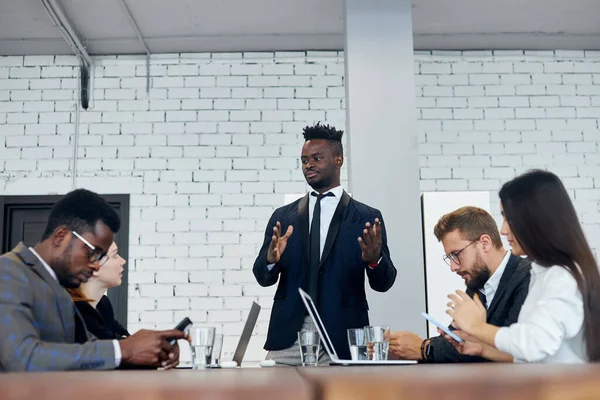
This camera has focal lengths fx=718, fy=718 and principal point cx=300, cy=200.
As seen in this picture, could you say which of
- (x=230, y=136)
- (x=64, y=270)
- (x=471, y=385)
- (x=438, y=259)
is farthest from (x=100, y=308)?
(x=230, y=136)

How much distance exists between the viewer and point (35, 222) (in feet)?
17.3

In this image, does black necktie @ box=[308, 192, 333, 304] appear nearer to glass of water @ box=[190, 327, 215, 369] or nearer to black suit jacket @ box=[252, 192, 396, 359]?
black suit jacket @ box=[252, 192, 396, 359]

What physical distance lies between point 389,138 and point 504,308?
1960mm

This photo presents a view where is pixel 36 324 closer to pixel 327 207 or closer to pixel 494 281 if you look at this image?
pixel 494 281

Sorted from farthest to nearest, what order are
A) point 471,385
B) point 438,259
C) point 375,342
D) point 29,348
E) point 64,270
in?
point 438,259 → point 375,342 → point 64,270 → point 29,348 → point 471,385

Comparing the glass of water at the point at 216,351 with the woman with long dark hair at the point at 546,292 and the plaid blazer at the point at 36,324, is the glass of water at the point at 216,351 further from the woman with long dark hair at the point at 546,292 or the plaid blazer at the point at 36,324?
the woman with long dark hair at the point at 546,292

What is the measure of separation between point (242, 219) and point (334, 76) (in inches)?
50.4

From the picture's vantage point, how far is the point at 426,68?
5.42 metres

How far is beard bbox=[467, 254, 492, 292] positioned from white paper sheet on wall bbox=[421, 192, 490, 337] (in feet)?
5.25

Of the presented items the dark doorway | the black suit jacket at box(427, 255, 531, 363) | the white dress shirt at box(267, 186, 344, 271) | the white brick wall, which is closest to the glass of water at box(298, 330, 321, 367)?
the black suit jacket at box(427, 255, 531, 363)

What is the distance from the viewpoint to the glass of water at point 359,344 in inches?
81.6

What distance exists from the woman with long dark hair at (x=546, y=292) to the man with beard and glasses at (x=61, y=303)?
0.74 metres

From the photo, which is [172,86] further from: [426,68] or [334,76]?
[426,68]

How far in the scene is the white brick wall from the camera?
5145mm
